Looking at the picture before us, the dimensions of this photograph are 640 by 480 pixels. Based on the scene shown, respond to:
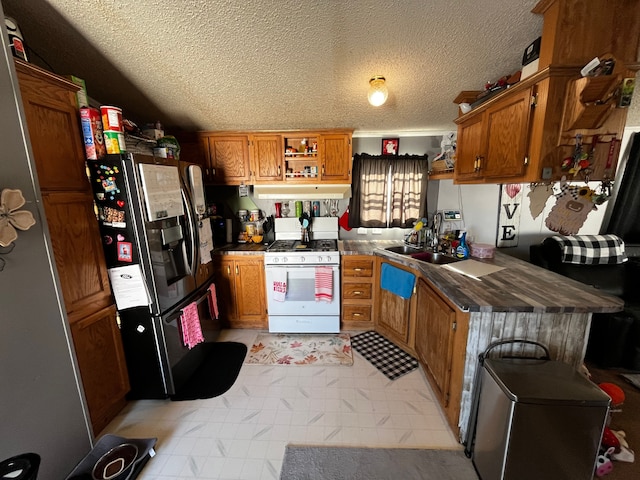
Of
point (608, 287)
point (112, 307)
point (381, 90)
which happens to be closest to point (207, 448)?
point (112, 307)

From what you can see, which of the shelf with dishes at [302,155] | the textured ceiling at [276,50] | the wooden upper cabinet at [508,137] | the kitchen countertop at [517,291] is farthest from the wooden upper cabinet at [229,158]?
the wooden upper cabinet at [508,137]

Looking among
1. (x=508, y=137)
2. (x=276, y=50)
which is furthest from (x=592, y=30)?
(x=276, y=50)

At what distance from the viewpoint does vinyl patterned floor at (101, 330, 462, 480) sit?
152 centimetres

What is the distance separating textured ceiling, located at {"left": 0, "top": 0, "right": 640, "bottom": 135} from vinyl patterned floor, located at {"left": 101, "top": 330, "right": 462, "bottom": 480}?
2.41m

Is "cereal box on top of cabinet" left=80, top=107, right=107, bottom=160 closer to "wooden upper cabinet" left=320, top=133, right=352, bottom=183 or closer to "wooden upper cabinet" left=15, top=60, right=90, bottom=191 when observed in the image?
"wooden upper cabinet" left=15, top=60, right=90, bottom=191

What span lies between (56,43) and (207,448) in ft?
9.23

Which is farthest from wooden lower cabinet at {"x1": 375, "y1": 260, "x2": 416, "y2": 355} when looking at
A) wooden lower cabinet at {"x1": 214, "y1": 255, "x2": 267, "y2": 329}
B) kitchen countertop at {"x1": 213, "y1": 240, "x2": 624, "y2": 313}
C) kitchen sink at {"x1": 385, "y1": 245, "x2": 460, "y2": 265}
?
wooden lower cabinet at {"x1": 214, "y1": 255, "x2": 267, "y2": 329}

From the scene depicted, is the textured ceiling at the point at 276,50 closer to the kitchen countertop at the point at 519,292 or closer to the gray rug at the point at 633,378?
the kitchen countertop at the point at 519,292

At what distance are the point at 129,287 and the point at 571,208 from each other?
9.38ft

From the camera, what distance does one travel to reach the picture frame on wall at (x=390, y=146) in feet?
9.89

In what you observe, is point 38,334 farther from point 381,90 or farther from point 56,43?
point 381,90

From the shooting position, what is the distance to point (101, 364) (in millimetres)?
1645

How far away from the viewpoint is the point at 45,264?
4.09ft

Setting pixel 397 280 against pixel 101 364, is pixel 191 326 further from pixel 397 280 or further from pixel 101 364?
pixel 397 280
